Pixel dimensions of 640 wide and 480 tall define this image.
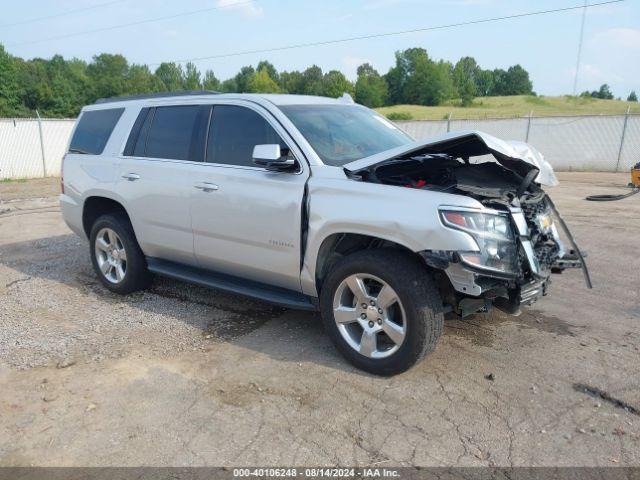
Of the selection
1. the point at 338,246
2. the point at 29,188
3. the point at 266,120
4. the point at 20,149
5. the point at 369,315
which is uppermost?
the point at 266,120

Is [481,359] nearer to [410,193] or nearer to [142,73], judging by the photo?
[410,193]

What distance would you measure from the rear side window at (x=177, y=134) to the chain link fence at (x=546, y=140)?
52.4 feet

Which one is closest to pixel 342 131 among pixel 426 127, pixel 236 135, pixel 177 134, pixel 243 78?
pixel 236 135

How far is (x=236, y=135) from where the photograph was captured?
4.44m

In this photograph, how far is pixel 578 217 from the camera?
9.46 m

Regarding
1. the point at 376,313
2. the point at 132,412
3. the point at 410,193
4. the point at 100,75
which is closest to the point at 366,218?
the point at 410,193

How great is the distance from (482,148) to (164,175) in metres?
2.80

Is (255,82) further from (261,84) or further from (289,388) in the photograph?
(289,388)

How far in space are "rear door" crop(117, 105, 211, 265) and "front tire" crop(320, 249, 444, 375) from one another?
1681 millimetres

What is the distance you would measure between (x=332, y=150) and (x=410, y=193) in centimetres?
96

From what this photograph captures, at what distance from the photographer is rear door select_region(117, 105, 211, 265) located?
467 cm

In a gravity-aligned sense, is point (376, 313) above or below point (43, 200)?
above

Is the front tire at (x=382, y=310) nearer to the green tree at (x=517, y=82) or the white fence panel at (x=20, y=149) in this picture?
the white fence panel at (x=20, y=149)

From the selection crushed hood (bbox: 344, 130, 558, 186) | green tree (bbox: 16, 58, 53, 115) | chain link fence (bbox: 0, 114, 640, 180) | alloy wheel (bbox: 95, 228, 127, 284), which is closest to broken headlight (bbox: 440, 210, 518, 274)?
crushed hood (bbox: 344, 130, 558, 186)
